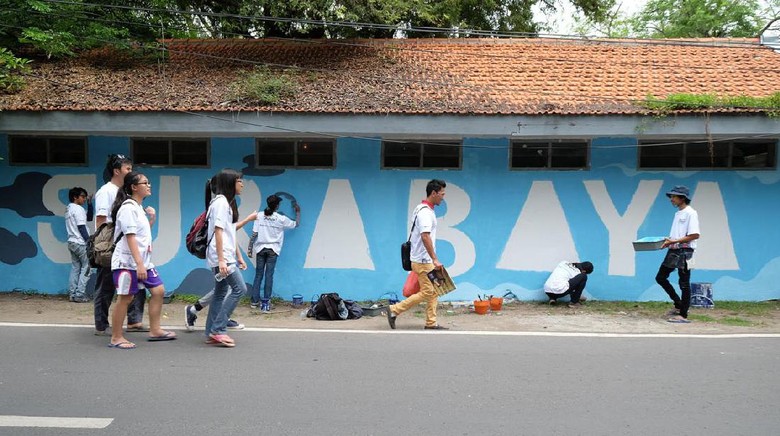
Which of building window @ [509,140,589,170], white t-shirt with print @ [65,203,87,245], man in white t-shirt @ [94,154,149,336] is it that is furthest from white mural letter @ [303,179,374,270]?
white t-shirt with print @ [65,203,87,245]

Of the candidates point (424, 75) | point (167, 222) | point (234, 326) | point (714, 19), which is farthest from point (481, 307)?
point (714, 19)

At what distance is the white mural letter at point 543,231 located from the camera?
9.18 m

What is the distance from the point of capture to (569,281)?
8703mm

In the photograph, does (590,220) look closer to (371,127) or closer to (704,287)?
(704,287)

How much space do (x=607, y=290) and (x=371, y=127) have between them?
4.27 metres

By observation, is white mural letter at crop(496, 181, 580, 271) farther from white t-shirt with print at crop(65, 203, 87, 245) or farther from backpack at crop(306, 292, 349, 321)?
white t-shirt with print at crop(65, 203, 87, 245)

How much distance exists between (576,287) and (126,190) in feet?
19.7

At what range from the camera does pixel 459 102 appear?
29.0 feet

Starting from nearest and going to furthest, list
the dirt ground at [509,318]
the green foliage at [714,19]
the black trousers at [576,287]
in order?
the dirt ground at [509,318] → the black trousers at [576,287] → the green foliage at [714,19]

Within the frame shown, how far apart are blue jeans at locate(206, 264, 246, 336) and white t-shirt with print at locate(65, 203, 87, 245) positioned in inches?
146

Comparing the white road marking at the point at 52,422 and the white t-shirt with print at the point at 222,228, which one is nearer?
the white road marking at the point at 52,422

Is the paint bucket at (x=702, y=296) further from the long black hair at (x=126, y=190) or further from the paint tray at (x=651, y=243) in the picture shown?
the long black hair at (x=126, y=190)

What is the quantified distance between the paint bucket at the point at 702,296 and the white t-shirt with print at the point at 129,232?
736 centimetres

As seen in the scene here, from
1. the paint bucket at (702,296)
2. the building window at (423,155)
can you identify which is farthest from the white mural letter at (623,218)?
the building window at (423,155)
